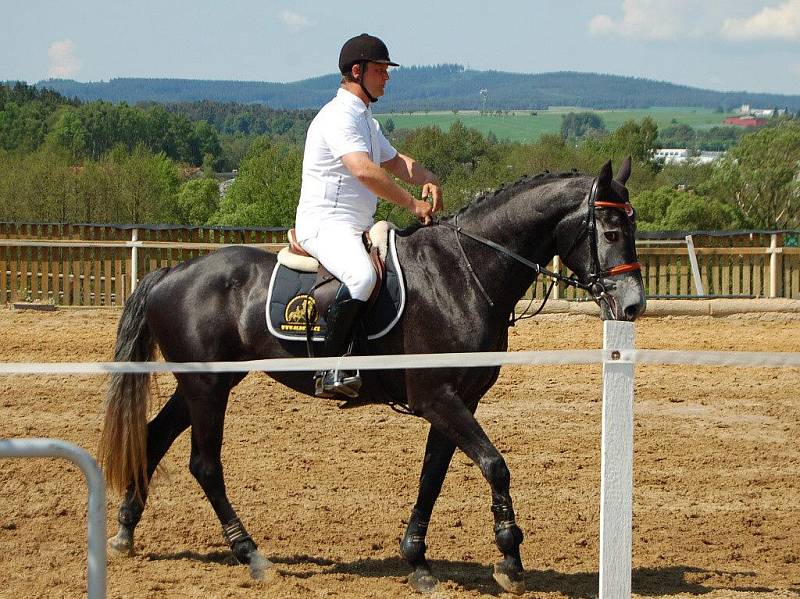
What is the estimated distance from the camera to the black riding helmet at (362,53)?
19.5 feet

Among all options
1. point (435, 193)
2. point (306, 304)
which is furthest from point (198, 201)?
point (306, 304)

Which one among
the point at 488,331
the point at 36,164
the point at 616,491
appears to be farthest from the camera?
the point at 36,164

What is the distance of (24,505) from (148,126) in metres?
138

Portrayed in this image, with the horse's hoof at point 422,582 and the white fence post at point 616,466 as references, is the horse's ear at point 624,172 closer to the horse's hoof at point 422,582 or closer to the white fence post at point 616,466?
the white fence post at point 616,466

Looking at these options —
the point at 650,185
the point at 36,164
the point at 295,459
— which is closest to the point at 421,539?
the point at 295,459

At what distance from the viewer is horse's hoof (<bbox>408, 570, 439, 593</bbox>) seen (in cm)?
578

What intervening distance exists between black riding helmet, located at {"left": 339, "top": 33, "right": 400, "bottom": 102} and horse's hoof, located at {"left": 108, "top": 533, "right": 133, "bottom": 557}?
2.86m

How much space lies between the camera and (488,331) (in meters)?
5.79

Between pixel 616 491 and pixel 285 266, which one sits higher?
pixel 285 266

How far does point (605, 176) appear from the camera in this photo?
553cm

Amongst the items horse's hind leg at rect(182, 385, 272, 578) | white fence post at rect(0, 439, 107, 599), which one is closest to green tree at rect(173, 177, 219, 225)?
horse's hind leg at rect(182, 385, 272, 578)

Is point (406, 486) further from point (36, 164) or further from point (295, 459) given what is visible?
point (36, 164)

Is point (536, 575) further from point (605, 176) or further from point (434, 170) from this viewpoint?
point (434, 170)

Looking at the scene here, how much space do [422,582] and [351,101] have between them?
8.31 feet
